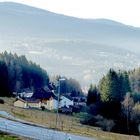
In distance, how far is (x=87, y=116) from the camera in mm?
88500

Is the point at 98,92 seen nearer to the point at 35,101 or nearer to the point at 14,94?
the point at 35,101

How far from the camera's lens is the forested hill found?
108 m

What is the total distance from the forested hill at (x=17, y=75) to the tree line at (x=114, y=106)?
1536cm

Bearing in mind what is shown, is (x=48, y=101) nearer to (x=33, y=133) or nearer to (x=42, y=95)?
(x=42, y=95)

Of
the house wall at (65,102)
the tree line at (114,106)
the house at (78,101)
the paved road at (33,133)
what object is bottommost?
the house at (78,101)

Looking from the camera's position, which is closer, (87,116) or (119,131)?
(119,131)

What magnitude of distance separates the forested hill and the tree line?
50.4 feet

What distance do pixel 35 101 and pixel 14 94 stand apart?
9697 millimetres

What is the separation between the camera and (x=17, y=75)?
123875mm

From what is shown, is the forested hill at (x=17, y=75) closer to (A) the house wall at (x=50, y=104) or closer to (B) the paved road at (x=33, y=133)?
(A) the house wall at (x=50, y=104)

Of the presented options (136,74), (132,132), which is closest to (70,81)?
(136,74)

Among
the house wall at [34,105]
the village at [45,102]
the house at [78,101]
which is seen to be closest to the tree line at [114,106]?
the village at [45,102]

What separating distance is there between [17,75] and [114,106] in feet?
116

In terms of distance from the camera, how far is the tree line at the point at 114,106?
8581 centimetres
